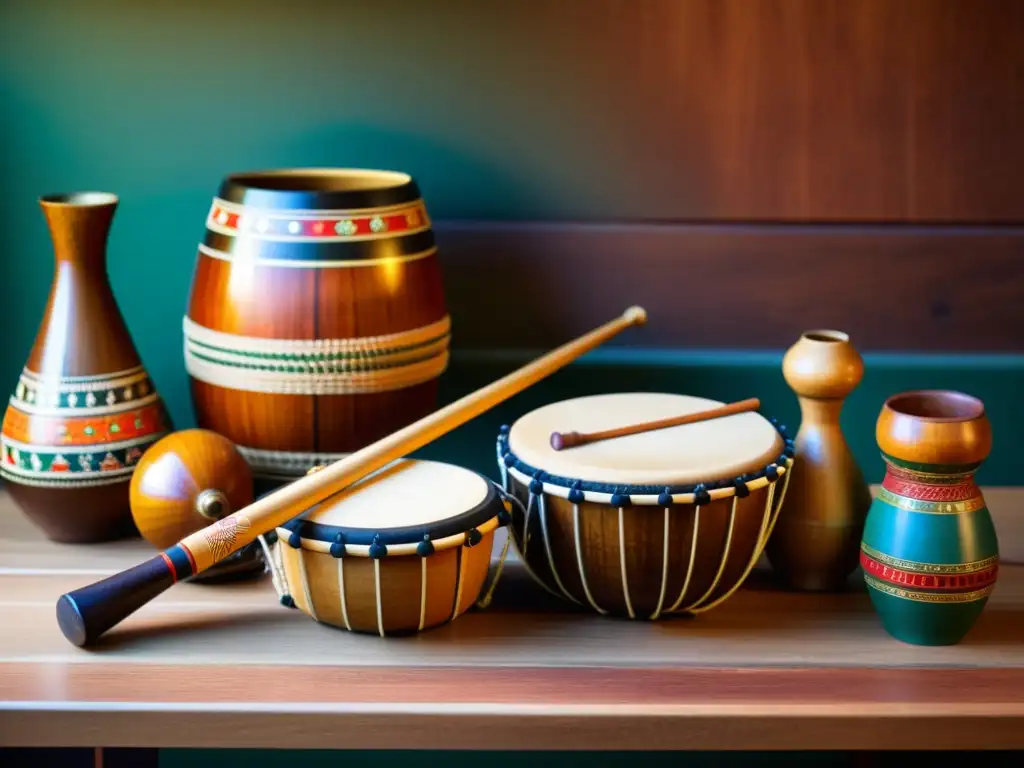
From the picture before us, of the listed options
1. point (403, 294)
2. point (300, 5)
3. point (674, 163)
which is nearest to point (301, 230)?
point (403, 294)

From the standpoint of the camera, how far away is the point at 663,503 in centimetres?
94

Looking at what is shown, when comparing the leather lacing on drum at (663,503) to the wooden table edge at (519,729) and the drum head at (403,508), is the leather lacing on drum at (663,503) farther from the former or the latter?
the wooden table edge at (519,729)

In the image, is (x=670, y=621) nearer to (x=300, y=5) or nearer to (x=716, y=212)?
(x=716, y=212)

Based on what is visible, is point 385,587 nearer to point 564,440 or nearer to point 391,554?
point 391,554

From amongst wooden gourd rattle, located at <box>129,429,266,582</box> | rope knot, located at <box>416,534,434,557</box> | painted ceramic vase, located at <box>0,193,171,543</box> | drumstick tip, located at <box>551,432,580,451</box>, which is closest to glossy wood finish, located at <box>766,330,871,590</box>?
drumstick tip, located at <box>551,432,580,451</box>

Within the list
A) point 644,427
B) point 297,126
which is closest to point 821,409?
point 644,427

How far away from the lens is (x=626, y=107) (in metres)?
1.30

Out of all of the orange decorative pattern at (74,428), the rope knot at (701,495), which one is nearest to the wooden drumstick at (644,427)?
the rope knot at (701,495)

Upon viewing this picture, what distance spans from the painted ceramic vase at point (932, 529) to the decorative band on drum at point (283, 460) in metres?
0.50

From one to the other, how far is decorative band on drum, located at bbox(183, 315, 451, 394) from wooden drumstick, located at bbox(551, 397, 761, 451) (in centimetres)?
20

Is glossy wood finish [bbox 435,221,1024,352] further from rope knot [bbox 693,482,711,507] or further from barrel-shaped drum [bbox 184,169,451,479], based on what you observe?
rope knot [bbox 693,482,711,507]

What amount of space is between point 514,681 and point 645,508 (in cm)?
17

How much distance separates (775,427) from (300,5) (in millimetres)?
664

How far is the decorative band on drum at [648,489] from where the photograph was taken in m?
0.94
